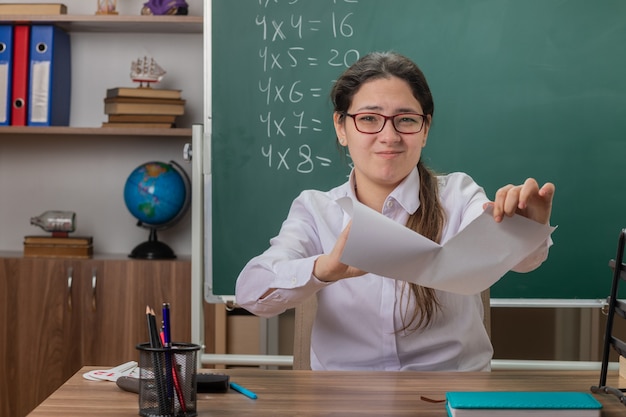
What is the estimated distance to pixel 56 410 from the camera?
46.8 inches

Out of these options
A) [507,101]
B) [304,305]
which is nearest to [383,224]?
[304,305]

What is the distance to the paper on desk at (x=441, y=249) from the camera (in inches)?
48.5

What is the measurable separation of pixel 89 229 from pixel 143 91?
64cm

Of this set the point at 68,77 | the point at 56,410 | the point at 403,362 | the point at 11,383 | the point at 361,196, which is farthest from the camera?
the point at 68,77

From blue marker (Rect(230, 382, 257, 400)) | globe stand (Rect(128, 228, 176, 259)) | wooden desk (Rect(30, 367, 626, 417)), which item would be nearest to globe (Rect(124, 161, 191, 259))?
globe stand (Rect(128, 228, 176, 259))

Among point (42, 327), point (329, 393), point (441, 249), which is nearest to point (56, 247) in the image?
point (42, 327)

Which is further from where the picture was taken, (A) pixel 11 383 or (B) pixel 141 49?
(B) pixel 141 49

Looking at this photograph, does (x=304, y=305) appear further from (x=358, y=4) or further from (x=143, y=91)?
(x=143, y=91)

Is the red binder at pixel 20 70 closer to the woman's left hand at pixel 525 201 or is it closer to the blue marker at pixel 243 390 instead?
the blue marker at pixel 243 390

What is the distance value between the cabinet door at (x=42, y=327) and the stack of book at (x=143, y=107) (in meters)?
0.55

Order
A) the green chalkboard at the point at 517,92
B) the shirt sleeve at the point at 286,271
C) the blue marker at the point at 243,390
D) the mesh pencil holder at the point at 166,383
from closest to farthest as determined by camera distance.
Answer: the mesh pencil holder at the point at 166,383, the blue marker at the point at 243,390, the shirt sleeve at the point at 286,271, the green chalkboard at the point at 517,92

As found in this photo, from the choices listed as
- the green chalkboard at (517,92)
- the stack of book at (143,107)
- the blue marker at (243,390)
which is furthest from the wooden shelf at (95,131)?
the blue marker at (243,390)

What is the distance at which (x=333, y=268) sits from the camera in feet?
4.75

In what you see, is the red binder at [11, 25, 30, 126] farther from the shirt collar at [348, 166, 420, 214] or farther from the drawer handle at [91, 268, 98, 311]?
the shirt collar at [348, 166, 420, 214]
